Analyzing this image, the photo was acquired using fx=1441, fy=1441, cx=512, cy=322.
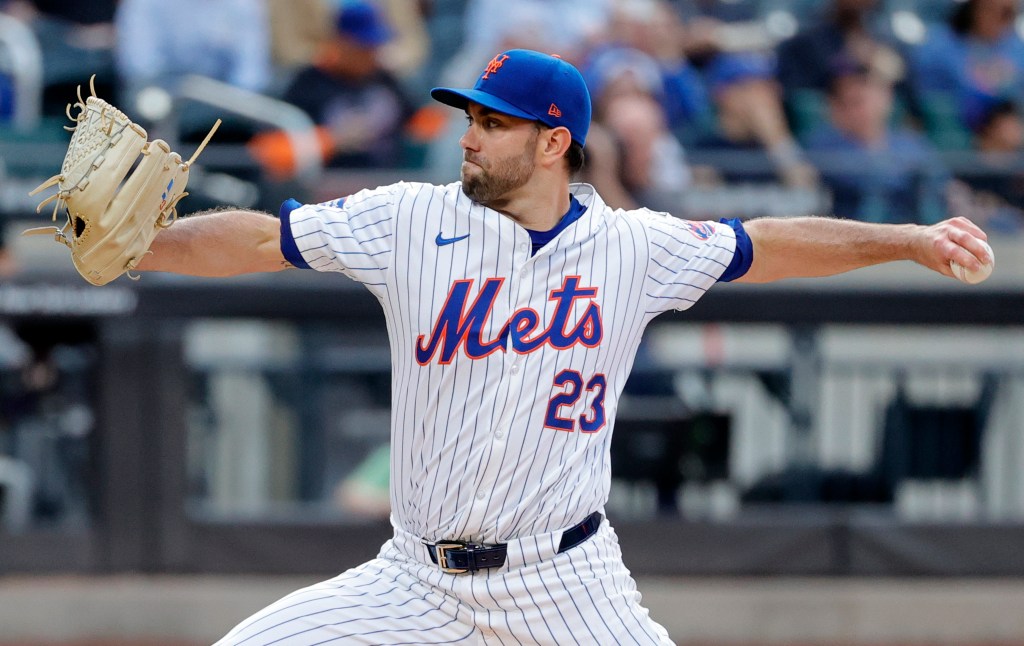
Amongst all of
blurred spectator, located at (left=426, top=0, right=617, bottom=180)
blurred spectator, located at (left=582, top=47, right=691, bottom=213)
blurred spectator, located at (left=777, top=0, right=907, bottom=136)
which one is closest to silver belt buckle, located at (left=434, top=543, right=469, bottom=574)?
blurred spectator, located at (left=582, top=47, right=691, bottom=213)

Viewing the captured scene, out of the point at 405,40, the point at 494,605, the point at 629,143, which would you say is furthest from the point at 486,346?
the point at 405,40

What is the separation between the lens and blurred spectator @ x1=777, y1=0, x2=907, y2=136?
840 centimetres

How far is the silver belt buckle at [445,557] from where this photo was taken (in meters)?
3.35

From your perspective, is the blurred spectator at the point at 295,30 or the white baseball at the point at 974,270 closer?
the white baseball at the point at 974,270

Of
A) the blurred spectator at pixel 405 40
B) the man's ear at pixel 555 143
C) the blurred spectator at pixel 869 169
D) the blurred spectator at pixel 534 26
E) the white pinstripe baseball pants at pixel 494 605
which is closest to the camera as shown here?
the white pinstripe baseball pants at pixel 494 605

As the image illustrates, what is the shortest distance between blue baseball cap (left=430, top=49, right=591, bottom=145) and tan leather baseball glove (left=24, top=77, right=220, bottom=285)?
2.17 ft

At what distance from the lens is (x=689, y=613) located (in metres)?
6.49

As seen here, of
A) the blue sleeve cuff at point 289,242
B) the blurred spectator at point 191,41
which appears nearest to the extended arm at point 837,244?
the blue sleeve cuff at point 289,242

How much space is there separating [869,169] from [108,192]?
498 centimetres

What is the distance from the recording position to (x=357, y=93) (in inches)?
296

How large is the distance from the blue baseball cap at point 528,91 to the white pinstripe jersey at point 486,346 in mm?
248

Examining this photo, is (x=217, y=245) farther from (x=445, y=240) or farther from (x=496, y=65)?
(x=496, y=65)

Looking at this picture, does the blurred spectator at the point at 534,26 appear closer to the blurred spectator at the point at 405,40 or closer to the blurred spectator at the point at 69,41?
the blurred spectator at the point at 405,40

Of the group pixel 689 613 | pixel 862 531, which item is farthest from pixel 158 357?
pixel 862 531
